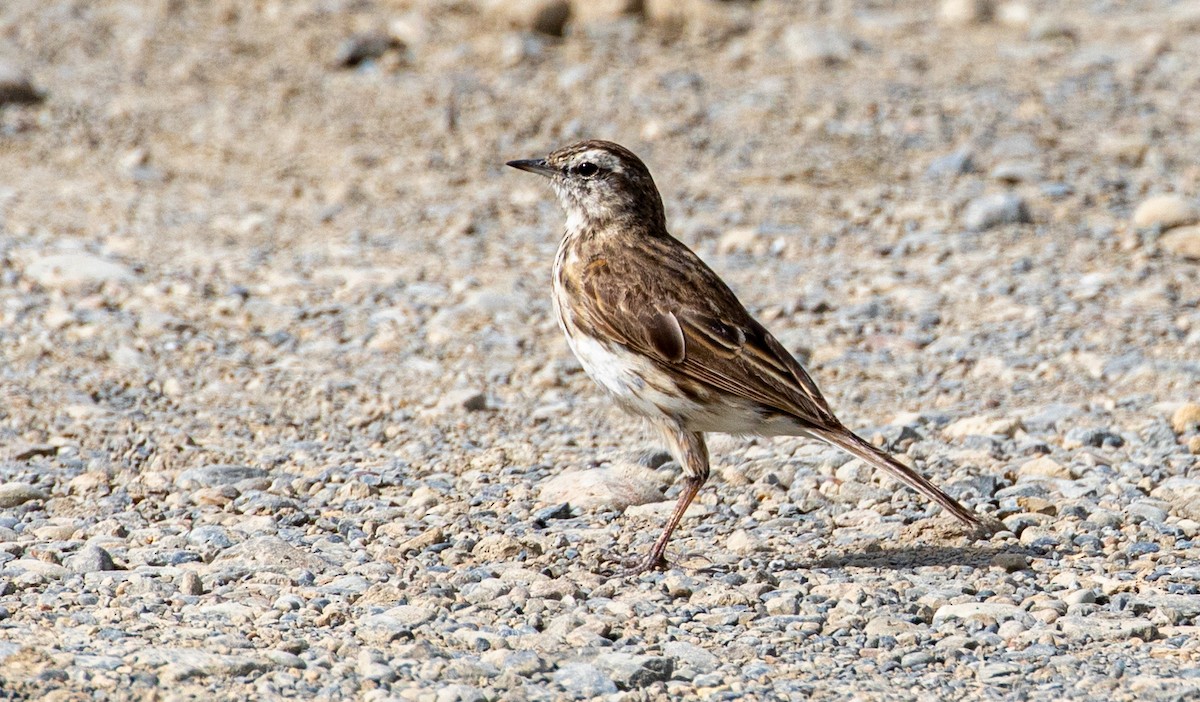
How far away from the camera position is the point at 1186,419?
7.30 metres

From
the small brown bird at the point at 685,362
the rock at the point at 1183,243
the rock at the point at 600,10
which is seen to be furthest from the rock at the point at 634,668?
the rock at the point at 600,10

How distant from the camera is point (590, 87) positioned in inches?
492

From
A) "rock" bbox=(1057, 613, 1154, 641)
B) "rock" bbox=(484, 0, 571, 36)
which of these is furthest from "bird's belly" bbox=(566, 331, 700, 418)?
"rock" bbox=(484, 0, 571, 36)

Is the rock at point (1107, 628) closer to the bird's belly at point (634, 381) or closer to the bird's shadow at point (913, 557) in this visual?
the bird's shadow at point (913, 557)

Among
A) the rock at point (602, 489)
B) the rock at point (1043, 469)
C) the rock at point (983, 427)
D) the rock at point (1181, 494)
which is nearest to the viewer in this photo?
the rock at point (1181, 494)

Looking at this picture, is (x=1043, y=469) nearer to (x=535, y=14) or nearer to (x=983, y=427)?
(x=983, y=427)

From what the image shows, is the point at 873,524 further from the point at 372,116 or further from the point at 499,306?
the point at 372,116

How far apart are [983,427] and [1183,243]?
3134 millimetres

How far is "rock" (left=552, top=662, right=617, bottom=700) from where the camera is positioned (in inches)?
189

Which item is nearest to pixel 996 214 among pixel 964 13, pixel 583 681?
pixel 964 13

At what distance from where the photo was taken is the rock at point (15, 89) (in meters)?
12.3

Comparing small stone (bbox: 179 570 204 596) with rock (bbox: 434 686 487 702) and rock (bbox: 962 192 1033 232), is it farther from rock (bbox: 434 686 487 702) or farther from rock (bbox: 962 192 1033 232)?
rock (bbox: 962 192 1033 232)

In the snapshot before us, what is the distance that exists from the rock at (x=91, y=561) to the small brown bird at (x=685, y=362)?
6.15ft

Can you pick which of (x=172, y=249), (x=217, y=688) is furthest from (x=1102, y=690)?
(x=172, y=249)
